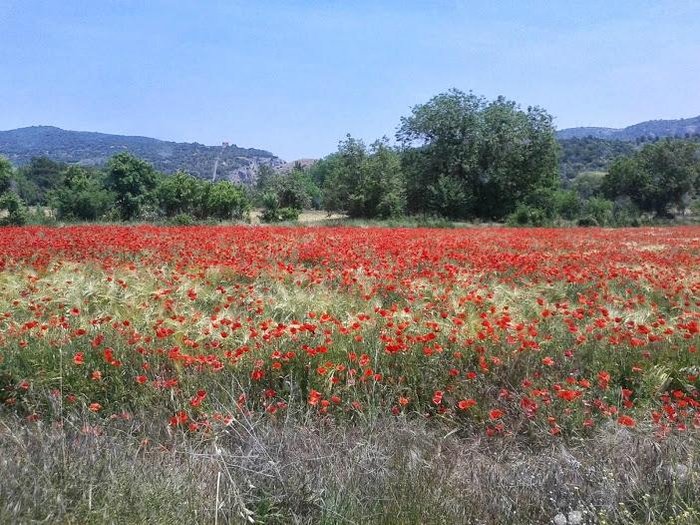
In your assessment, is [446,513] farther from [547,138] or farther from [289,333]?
[547,138]

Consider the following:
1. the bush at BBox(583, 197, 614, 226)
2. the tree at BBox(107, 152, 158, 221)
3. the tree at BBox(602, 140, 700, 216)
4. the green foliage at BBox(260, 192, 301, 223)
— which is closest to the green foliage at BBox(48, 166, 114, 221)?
the tree at BBox(107, 152, 158, 221)

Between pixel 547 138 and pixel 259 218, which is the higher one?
pixel 547 138

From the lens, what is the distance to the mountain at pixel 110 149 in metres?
152

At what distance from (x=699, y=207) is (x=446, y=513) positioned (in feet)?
208

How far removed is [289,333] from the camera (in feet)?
16.6

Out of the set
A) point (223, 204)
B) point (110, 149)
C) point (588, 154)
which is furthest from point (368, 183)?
point (110, 149)

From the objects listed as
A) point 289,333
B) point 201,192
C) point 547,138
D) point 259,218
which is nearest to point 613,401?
point 289,333

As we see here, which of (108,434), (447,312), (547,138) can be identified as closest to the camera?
(108,434)

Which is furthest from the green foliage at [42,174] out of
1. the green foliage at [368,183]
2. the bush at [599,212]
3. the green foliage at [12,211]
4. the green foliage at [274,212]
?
the bush at [599,212]

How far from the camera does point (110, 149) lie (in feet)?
536

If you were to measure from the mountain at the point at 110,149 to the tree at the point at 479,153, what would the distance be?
104109 mm

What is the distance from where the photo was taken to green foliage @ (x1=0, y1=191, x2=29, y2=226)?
2866cm

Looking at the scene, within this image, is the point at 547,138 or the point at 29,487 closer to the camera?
the point at 29,487

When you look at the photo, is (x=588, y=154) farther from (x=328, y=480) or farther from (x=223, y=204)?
(x=328, y=480)
